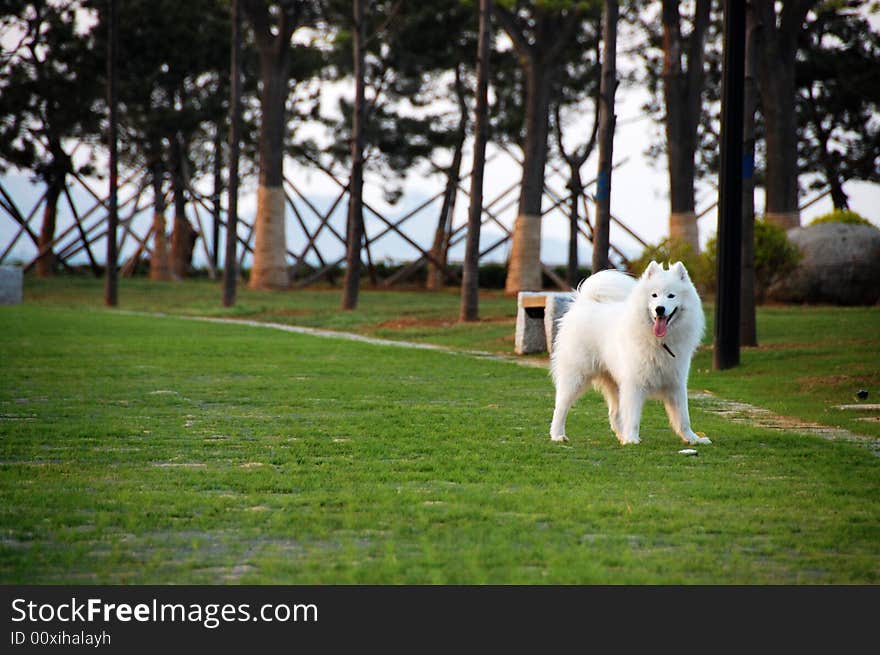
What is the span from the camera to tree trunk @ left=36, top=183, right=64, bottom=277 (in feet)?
169

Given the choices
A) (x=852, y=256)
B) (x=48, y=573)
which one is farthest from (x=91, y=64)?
(x=48, y=573)

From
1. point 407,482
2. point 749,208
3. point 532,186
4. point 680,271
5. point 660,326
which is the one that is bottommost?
point 407,482

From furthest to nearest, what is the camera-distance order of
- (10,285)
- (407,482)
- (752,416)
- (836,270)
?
(10,285)
(836,270)
(752,416)
(407,482)

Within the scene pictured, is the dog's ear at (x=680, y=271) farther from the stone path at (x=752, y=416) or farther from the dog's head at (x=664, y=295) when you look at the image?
the stone path at (x=752, y=416)

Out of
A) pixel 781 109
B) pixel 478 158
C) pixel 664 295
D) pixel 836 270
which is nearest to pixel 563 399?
Result: pixel 664 295

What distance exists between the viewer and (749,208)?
1884 cm

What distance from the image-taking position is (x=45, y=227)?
52750mm

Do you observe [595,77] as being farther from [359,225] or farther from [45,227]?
[45,227]

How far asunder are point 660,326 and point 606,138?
13.8m

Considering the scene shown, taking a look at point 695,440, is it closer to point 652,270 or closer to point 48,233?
point 652,270

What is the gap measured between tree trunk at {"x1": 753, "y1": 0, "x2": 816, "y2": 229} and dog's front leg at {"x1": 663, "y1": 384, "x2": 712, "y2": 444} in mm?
25743

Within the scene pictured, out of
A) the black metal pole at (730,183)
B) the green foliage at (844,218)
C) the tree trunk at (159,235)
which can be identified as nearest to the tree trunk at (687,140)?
the green foliage at (844,218)

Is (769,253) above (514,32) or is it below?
below

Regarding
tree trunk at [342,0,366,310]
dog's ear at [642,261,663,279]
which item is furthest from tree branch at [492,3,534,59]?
dog's ear at [642,261,663,279]
